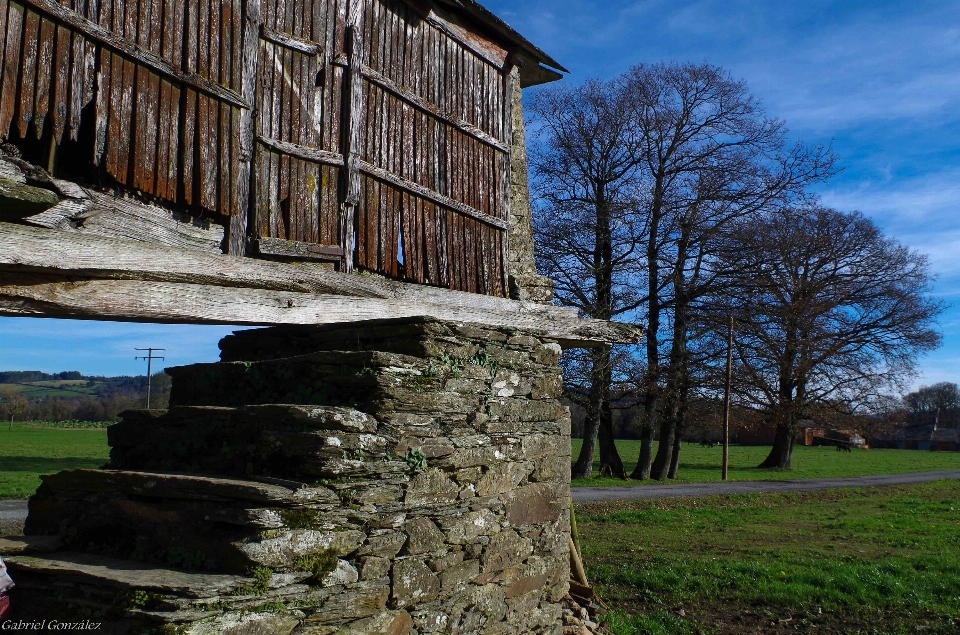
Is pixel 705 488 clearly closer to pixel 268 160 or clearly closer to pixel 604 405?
pixel 604 405

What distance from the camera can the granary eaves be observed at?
7.00 m

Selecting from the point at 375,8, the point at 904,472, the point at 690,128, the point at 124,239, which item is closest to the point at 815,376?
the point at 904,472

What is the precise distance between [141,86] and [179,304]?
4.49ft

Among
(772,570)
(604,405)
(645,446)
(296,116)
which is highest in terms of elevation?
(296,116)

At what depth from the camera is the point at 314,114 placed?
5797 millimetres

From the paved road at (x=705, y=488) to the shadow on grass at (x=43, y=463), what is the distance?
822cm

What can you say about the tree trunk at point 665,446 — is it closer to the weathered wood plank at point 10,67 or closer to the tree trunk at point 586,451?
the tree trunk at point 586,451

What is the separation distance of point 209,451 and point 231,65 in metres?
2.61

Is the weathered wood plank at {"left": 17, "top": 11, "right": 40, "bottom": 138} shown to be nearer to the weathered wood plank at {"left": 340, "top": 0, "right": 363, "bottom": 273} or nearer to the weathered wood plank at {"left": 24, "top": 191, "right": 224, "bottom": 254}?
the weathered wood plank at {"left": 24, "top": 191, "right": 224, "bottom": 254}

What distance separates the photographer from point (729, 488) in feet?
70.4

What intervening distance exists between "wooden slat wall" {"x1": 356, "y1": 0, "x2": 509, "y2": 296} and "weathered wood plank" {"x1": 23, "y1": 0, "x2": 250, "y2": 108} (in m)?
1.26

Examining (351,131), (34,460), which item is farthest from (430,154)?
(34,460)

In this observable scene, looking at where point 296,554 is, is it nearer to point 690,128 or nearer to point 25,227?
point 25,227
